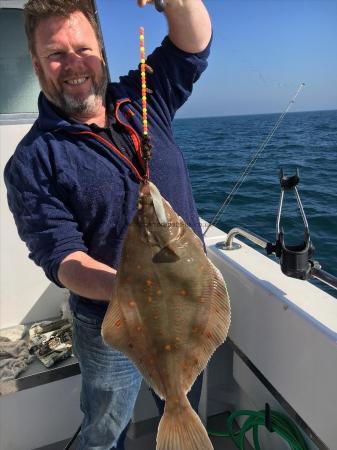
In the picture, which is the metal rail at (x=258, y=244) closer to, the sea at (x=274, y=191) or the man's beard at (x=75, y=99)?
the sea at (x=274, y=191)

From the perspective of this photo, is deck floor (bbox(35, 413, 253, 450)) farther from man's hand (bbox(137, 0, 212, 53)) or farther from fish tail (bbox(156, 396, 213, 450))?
man's hand (bbox(137, 0, 212, 53))

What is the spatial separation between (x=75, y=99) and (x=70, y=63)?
0.58 ft

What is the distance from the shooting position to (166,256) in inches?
63.3

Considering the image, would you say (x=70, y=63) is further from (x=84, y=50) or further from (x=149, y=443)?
(x=149, y=443)

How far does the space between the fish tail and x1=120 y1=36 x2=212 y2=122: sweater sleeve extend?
1565mm

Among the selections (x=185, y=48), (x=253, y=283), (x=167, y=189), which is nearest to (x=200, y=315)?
(x=167, y=189)

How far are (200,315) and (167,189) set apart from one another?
83cm

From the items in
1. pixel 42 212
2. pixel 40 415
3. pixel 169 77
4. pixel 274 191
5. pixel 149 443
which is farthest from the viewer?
pixel 274 191

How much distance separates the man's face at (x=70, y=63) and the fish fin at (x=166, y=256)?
1036 millimetres

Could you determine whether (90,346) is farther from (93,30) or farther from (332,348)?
(93,30)

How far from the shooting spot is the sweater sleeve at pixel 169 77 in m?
2.31

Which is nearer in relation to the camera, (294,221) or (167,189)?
(167,189)

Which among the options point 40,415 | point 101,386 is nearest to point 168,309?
point 101,386

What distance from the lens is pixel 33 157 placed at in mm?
2111
